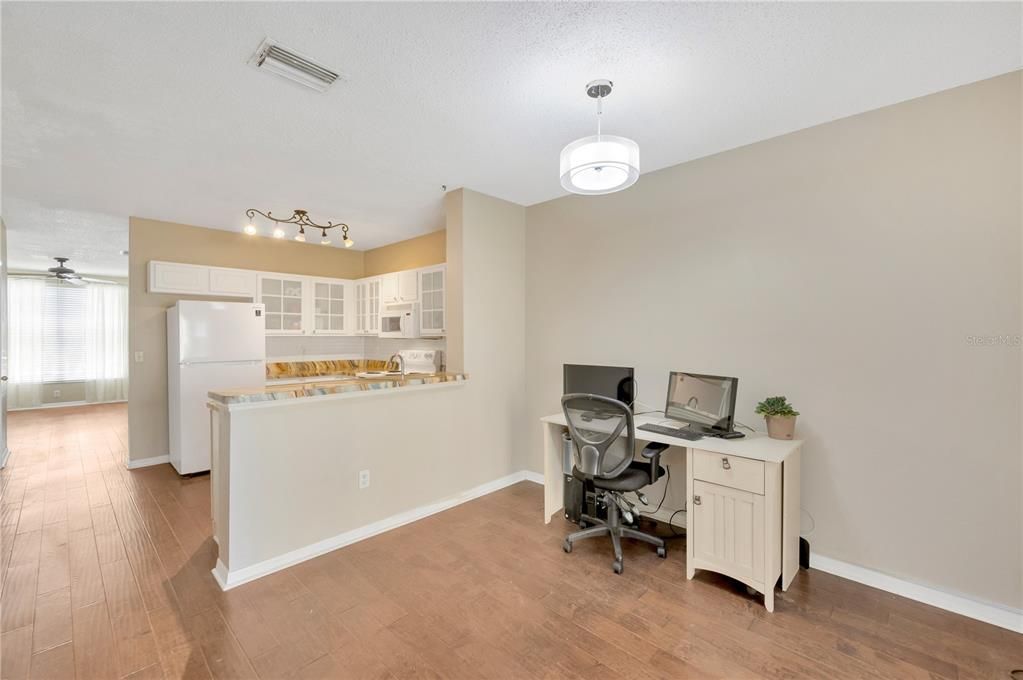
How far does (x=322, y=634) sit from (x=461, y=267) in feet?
8.46

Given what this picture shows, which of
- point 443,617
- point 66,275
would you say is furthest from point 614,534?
point 66,275

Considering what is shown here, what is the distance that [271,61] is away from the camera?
1.89 metres

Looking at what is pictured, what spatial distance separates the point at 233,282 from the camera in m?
4.91

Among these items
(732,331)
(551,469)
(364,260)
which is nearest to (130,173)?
(364,260)

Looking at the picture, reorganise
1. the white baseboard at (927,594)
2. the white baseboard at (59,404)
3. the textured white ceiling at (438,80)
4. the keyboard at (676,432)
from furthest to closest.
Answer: the white baseboard at (59,404) < the keyboard at (676,432) < the white baseboard at (927,594) < the textured white ceiling at (438,80)

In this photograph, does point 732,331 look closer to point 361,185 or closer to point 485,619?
point 485,619

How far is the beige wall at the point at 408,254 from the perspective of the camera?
198 inches

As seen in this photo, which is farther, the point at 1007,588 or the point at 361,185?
the point at 361,185

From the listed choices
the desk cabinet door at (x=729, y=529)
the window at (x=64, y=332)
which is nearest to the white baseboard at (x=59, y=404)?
the window at (x=64, y=332)

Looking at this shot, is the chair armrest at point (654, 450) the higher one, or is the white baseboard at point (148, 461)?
the chair armrest at point (654, 450)

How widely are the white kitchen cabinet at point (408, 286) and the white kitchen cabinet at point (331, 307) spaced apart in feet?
4.29

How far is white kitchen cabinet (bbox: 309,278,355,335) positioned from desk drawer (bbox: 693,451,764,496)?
4.83 meters

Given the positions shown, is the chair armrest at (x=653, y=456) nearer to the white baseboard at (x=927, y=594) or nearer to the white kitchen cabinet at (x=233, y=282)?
the white baseboard at (x=927, y=594)

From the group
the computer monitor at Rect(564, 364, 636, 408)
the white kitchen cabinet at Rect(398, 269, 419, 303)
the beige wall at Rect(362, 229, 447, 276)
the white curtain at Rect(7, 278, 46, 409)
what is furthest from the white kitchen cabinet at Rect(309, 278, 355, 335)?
the white curtain at Rect(7, 278, 46, 409)
